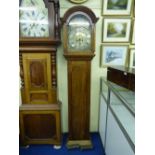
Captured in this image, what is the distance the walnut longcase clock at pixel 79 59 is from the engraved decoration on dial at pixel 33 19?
8.6 inches

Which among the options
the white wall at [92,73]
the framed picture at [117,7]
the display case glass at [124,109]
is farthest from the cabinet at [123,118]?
the framed picture at [117,7]

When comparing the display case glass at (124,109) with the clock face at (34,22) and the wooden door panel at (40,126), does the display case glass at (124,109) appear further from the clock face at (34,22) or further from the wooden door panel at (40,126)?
the clock face at (34,22)

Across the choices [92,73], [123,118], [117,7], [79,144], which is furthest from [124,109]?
[117,7]

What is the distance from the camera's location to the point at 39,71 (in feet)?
5.91

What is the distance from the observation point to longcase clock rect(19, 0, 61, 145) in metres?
1.67

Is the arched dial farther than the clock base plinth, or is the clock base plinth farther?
the clock base plinth

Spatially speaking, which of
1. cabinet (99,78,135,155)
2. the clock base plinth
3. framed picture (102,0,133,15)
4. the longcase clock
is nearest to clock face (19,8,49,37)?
the longcase clock

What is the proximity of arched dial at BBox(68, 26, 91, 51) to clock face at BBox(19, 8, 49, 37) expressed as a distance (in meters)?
0.27

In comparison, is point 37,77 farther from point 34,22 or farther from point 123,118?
point 123,118

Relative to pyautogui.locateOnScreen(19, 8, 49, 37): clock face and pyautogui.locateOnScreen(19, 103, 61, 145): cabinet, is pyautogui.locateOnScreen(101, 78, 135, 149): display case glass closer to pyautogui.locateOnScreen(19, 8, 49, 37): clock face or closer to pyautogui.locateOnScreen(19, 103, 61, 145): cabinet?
pyautogui.locateOnScreen(19, 103, 61, 145): cabinet

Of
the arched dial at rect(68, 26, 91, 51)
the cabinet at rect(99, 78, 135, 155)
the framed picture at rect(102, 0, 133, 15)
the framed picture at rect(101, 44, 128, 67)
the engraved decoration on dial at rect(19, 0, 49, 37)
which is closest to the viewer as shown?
the cabinet at rect(99, 78, 135, 155)
